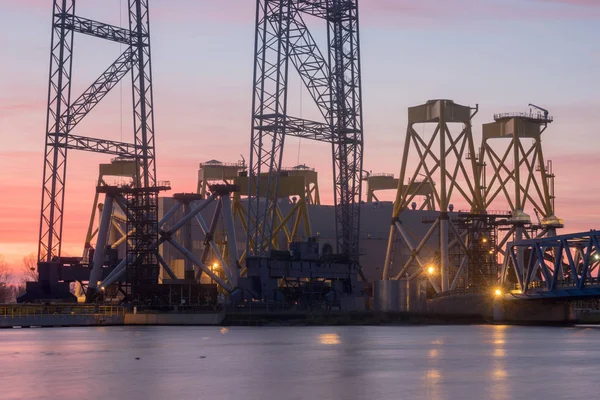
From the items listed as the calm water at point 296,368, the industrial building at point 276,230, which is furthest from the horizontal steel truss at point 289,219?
the calm water at point 296,368

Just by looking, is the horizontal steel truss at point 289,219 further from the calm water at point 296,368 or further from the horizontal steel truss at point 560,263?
the calm water at point 296,368

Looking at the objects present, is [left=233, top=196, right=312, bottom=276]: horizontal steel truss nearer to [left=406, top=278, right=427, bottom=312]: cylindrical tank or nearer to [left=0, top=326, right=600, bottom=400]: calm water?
[left=406, top=278, right=427, bottom=312]: cylindrical tank

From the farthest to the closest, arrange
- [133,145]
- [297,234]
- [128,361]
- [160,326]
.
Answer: [297,234] < [133,145] < [160,326] < [128,361]

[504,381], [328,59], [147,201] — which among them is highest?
[328,59]

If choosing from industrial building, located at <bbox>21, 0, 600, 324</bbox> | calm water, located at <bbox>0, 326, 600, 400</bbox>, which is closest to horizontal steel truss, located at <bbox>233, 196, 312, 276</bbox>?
industrial building, located at <bbox>21, 0, 600, 324</bbox>

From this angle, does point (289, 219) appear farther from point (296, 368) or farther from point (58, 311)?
point (296, 368)

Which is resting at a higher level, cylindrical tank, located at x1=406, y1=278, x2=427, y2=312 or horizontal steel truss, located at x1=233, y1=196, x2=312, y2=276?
horizontal steel truss, located at x1=233, y1=196, x2=312, y2=276

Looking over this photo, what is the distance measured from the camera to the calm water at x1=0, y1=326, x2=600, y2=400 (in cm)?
3422

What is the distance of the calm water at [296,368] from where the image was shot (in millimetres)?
34219

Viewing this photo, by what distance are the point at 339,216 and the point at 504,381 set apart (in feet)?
278

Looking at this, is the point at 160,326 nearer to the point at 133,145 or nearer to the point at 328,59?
the point at 133,145

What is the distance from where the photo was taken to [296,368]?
43.8 meters

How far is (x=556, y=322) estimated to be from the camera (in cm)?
11306

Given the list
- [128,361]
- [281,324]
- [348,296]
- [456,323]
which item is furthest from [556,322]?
[128,361]
